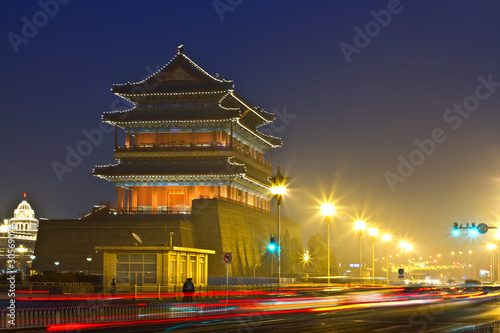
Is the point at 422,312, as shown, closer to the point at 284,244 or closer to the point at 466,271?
the point at 284,244

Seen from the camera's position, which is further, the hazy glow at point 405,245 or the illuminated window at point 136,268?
the hazy glow at point 405,245

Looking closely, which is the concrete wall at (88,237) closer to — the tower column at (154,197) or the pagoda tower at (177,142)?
the pagoda tower at (177,142)

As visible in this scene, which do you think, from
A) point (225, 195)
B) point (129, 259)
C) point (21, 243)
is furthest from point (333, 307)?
point (21, 243)

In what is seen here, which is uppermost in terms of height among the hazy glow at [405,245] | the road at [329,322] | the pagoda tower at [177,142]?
the pagoda tower at [177,142]

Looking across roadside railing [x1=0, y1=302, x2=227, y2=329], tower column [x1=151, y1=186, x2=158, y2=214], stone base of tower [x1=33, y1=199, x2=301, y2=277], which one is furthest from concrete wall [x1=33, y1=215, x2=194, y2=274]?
roadside railing [x1=0, y1=302, x2=227, y2=329]

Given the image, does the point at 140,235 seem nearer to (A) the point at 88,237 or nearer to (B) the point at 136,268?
(A) the point at 88,237

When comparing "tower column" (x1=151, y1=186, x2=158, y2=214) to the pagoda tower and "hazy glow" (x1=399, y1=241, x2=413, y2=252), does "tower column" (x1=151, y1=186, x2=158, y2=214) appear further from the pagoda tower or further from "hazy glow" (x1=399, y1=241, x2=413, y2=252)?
"hazy glow" (x1=399, y1=241, x2=413, y2=252)

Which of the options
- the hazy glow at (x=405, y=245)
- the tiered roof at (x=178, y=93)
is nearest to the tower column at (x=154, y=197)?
the tiered roof at (x=178, y=93)

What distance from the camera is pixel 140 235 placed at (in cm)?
6762

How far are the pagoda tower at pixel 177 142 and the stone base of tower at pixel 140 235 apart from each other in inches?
179

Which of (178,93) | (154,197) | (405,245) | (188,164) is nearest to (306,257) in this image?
(188,164)

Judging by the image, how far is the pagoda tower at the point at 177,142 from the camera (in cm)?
7675

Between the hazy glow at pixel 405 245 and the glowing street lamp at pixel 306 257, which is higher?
the hazy glow at pixel 405 245

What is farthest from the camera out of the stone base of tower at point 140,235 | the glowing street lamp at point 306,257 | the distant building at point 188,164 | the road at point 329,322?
the glowing street lamp at point 306,257
